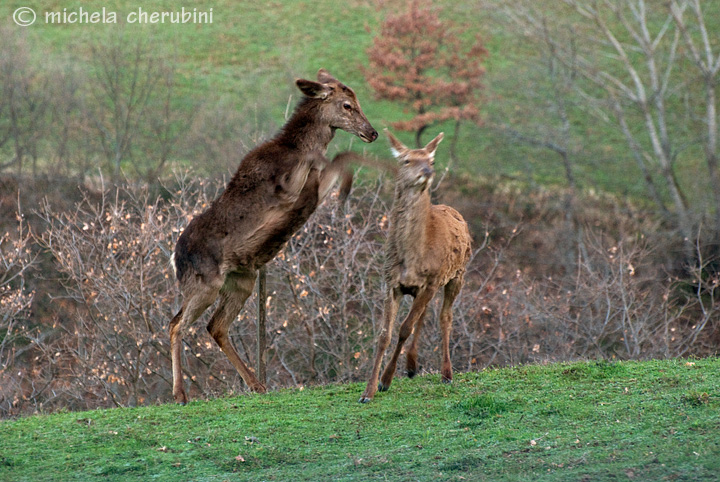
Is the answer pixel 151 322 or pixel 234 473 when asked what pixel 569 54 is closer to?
pixel 151 322

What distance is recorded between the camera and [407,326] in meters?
9.69

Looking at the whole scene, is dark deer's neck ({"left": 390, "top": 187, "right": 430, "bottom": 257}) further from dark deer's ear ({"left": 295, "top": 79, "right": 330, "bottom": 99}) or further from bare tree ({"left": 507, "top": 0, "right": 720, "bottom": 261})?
bare tree ({"left": 507, "top": 0, "right": 720, "bottom": 261})

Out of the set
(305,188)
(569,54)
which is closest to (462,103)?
(569,54)

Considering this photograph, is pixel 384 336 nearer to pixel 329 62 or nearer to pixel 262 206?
pixel 262 206

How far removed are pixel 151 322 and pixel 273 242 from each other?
308 inches

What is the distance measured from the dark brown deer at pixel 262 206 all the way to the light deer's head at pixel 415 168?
2.21 ft

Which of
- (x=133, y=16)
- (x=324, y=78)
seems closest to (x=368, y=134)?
(x=324, y=78)

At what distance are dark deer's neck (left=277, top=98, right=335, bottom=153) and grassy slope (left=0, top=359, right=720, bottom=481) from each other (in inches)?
122

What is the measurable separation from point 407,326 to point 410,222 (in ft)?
3.99

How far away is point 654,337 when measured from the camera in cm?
1959

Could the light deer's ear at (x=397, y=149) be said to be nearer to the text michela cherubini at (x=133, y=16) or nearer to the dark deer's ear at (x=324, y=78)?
the dark deer's ear at (x=324, y=78)

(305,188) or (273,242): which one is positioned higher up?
(305,188)

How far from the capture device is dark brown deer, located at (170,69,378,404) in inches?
399

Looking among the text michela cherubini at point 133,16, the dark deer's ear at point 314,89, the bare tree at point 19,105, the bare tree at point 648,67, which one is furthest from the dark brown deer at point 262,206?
the text michela cherubini at point 133,16
